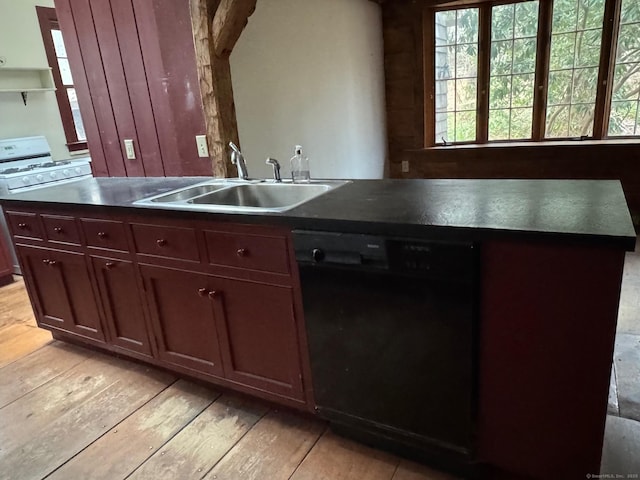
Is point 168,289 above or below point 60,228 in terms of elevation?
below

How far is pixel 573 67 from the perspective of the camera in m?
4.02

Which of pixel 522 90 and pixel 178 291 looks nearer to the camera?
pixel 178 291

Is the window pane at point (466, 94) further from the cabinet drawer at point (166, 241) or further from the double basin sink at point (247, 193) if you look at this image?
the cabinet drawer at point (166, 241)

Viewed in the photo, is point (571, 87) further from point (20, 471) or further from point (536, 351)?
point (20, 471)

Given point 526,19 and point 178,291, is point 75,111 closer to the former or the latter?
point 178,291

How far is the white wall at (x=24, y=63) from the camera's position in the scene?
396cm

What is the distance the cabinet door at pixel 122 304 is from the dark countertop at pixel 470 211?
1.01ft

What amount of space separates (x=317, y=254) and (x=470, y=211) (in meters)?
0.50

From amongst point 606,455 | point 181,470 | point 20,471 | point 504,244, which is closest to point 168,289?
point 181,470

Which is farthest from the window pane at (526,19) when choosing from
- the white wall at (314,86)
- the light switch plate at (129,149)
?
the light switch plate at (129,149)

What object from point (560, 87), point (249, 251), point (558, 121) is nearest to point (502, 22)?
point (560, 87)

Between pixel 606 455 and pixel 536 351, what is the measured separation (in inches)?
27.2

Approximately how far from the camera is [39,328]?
2.85 meters

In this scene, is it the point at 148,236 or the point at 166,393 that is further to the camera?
the point at 166,393
